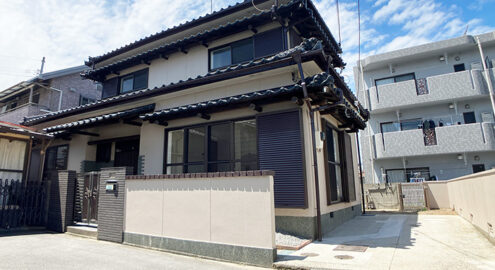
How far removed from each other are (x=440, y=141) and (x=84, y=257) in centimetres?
1685

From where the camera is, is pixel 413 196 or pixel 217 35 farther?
pixel 413 196

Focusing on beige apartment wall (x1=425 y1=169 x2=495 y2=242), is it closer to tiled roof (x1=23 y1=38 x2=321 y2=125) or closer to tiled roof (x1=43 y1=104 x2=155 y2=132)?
tiled roof (x1=23 y1=38 x2=321 y2=125)

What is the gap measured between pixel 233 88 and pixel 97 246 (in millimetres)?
5097

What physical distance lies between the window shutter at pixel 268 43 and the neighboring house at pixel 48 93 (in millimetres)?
14066

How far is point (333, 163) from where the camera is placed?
8414 mm

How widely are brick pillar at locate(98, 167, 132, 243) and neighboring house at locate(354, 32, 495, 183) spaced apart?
1472 cm

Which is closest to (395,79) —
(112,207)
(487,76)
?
(487,76)

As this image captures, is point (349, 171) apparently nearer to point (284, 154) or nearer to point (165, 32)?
point (284, 154)

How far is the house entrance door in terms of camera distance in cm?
1012

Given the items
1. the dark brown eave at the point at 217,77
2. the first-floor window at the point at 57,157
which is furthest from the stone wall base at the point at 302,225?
the first-floor window at the point at 57,157

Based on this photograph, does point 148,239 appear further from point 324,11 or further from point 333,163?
point 324,11

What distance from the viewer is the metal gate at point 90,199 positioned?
7125 millimetres

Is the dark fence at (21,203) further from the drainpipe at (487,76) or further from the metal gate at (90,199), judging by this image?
the drainpipe at (487,76)

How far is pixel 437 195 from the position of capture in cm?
1282
